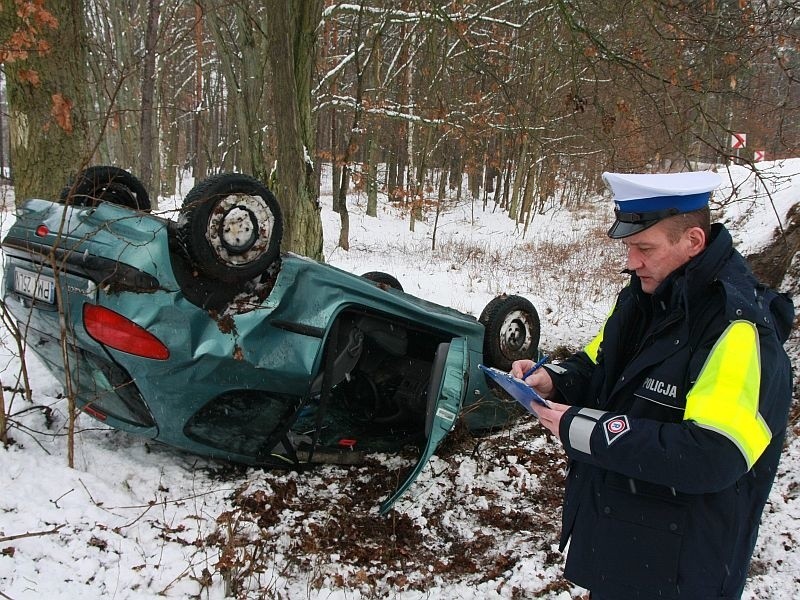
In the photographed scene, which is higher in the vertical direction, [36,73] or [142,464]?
[36,73]

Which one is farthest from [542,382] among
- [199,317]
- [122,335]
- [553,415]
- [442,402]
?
[122,335]

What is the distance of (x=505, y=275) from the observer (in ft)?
33.9

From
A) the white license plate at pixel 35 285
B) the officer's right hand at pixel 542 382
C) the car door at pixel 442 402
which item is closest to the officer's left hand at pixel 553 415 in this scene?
the officer's right hand at pixel 542 382

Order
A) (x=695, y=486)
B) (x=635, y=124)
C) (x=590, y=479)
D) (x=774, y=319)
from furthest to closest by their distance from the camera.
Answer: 1. (x=635, y=124)
2. (x=590, y=479)
3. (x=774, y=319)
4. (x=695, y=486)

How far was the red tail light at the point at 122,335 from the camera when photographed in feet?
8.41

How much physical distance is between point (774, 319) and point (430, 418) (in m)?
1.72

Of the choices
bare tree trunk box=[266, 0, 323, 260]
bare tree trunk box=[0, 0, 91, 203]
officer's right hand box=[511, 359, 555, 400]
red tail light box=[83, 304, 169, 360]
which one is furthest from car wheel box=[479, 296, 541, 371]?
bare tree trunk box=[0, 0, 91, 203]

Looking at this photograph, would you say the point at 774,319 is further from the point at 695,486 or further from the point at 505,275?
the point at 505,275

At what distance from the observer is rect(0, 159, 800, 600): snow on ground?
2.38 metres

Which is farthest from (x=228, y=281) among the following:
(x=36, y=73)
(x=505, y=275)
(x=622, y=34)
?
(x=505, y=275)

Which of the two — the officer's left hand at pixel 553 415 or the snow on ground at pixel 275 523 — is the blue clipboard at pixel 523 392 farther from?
the snow on ground at pixel 275 523

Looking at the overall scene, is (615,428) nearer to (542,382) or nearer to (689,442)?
(689,442)

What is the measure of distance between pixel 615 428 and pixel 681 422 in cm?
16

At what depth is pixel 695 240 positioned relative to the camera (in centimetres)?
159
